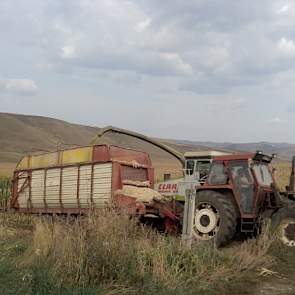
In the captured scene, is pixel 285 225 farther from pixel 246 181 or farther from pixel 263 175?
pixel 263 175

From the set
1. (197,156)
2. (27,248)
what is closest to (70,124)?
(197,156)

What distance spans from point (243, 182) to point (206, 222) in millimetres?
1261

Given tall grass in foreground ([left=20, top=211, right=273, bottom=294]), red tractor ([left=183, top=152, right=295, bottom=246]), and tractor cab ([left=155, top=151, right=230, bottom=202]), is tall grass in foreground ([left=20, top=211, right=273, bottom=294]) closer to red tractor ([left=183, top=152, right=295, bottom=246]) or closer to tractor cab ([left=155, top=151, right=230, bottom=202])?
red tractor ([left=183, top=152, right=295, bottom=246])

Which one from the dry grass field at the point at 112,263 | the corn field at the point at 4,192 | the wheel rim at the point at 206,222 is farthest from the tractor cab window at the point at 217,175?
the corn field at the point at 4,192

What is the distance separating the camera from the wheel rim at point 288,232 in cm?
1109

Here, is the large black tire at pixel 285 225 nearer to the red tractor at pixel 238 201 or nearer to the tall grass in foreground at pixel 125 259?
the red tractor at pixel 238 201

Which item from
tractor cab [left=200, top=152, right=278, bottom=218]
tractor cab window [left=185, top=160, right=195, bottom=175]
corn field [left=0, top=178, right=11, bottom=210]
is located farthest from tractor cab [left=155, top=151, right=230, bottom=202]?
corn field [left=0, top=178, right=11, bottom=210]

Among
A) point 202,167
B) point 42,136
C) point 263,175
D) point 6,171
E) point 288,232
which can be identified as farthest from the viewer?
point 42,136

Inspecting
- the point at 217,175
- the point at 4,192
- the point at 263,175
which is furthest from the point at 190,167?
the point at 4,192

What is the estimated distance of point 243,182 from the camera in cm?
1233

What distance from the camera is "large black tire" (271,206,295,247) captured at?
11117 mm

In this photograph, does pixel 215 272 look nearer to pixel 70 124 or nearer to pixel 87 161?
pixel 87 161

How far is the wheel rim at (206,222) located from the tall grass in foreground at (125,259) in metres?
2.76

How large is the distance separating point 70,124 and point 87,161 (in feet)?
516
